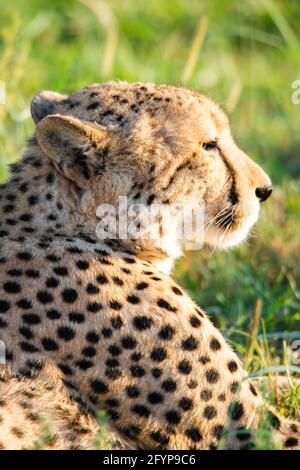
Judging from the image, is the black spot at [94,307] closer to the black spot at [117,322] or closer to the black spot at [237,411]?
the black spot at [117,322]

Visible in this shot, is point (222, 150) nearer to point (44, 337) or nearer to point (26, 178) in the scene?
point (26, 178)

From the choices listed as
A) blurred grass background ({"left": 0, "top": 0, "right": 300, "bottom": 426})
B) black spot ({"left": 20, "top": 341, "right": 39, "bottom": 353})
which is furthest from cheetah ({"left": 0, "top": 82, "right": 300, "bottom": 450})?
blurred grass background ({"left": 0, "top": 0, "right": 300, "bottom": 426})

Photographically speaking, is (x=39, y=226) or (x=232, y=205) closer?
(x=39, y=226)

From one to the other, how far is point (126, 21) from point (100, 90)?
3.98 m

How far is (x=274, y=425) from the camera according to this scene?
2.78 meters

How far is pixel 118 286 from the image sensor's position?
8.99 feet

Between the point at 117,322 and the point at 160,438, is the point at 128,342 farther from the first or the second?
the point at 160,438

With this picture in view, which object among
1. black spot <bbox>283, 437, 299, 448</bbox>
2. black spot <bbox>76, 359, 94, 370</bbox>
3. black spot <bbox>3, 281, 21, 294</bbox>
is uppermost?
black spot <bbox>3, 281, 21, 294</bbox>

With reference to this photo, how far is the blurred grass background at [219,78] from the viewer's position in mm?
3816

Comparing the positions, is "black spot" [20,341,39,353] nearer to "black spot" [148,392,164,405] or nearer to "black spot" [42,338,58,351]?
"black spot" [42,338,58,351]

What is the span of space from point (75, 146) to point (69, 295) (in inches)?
18.0

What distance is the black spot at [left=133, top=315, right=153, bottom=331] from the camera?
8.78ft

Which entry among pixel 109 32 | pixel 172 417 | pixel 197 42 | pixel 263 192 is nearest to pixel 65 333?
pixel 172 417

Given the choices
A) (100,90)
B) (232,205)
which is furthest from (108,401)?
(100,90)
